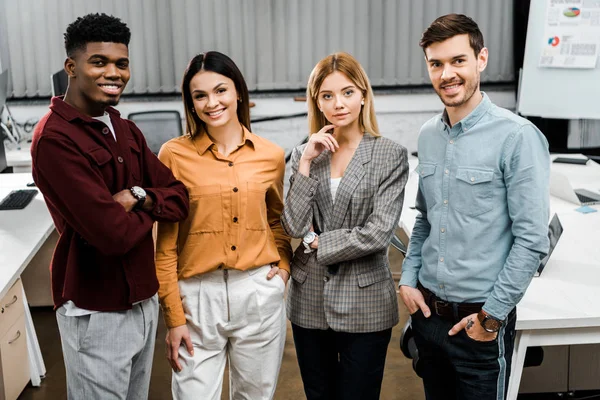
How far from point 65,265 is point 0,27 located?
4.20 metres

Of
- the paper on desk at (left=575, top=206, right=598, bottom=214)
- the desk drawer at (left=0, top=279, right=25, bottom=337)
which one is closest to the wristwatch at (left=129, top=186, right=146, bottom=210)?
the desk drawer at (left=0, top=279, right=25, bottom=337)

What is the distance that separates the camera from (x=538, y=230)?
1.83m

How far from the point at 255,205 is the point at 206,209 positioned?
0.47ft

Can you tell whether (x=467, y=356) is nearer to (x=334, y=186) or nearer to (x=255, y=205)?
(x=334, y=186)

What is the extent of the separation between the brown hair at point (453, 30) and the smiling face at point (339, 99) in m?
0.29

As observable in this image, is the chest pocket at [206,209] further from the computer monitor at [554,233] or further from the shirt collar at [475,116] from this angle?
the computer monitor at [554,233]

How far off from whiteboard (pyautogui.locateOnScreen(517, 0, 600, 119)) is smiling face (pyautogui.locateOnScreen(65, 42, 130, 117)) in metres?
3.81

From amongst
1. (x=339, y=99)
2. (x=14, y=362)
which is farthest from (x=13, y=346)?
(x=339, y=99)

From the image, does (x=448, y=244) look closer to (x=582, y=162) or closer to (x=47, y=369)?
(x=47, y=369)

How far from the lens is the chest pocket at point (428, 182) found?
79.2 inches

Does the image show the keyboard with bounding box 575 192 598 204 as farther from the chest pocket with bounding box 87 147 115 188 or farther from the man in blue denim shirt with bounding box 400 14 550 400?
the chest pocket with bounding box 87 147 115 188

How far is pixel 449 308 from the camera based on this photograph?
200 centimetres

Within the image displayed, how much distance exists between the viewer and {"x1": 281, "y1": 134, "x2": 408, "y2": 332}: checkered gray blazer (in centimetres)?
213

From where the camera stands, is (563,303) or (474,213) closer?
(474,213)
